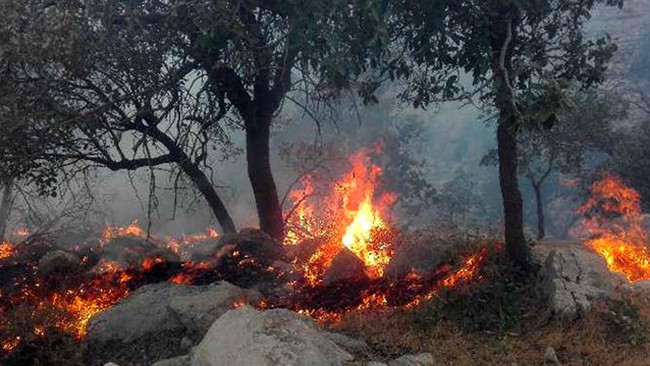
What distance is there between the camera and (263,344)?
696 cm

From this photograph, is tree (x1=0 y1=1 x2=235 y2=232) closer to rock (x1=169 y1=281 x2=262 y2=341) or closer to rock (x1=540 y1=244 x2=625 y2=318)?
rock (x1=169 y1=281 x2=262 y2=341)

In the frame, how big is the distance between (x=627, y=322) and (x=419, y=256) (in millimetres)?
4204

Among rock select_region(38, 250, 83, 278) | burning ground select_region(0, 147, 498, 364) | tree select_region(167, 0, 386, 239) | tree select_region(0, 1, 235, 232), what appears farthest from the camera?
rock select_region(38, 250, 83, 278)

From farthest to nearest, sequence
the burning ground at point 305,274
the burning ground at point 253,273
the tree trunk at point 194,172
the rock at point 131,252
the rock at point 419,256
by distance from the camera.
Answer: the tree trunk at point 194,172 < the rock at point 131,252 < the rock at point 419,256 < the burning ground at point 253,273 < the burning ground at point 305,274

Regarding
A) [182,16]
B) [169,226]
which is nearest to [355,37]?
[182,16]

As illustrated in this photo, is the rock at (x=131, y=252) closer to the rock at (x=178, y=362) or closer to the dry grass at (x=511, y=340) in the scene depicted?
the dry grass at (x=511, y=340)

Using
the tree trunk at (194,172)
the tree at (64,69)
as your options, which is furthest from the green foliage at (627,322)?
the tree trunk at (194,172)

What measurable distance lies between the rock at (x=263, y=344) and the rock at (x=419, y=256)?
4336 millimetres

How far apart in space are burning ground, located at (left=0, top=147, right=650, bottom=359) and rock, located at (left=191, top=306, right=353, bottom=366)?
2212 millimetres

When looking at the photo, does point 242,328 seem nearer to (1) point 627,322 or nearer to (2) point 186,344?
(2) point 186,344

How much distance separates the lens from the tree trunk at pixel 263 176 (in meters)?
15.2

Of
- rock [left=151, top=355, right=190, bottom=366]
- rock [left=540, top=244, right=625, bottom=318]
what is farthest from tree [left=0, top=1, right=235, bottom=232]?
rock [left=540, top=244, right=625, bottom=318]

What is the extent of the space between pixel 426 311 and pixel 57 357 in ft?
22.1

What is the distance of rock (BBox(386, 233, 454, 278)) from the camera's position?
1180 cm
